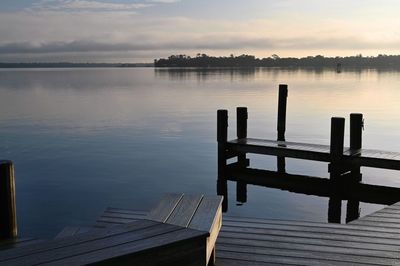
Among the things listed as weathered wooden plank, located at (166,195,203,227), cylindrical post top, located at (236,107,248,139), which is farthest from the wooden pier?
cylindrical post top, located at (236,107,248,139)

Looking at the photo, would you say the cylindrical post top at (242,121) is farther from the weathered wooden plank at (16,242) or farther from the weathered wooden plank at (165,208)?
the weathered wooden plank at (165,208)

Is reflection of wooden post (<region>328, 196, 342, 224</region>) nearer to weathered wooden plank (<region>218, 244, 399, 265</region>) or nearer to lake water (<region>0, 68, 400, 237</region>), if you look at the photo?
lake water (<region>0, 68, 400, 237</region>)

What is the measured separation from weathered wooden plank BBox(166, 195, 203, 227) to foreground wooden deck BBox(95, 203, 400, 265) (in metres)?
0.84

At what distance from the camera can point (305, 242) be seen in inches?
248

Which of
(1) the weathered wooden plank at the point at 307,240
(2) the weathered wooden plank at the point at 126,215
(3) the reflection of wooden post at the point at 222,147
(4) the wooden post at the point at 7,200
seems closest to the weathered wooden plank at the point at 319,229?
(1) the weathered wooden plank at the point at 307,240

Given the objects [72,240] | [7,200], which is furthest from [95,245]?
[7,200]

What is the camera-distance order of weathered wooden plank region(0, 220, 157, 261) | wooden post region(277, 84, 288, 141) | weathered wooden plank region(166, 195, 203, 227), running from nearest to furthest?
weathered wooden plank region(0, 220, 157, 261) → weathered wooden plank region(166, 195, 203, 227) → wooden post region(277, 84, 288, 141)

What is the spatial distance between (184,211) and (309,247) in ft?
6.71

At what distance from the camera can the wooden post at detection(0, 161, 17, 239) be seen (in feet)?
21.8

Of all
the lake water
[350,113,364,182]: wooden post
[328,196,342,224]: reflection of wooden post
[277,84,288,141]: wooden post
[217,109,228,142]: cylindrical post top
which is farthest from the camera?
[277,84,288,141]: wooden post

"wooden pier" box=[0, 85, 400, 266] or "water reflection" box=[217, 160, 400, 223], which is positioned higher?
"wooden pier" box=[0, 85, 400, 266]

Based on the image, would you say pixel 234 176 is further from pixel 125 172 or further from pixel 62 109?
pixel 62 109

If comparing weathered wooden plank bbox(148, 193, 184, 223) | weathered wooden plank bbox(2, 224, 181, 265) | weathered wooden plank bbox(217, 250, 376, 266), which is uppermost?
weathered wooden plank bbox(2, 224, 181, 265)

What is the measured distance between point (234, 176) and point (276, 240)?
10.4 meters
